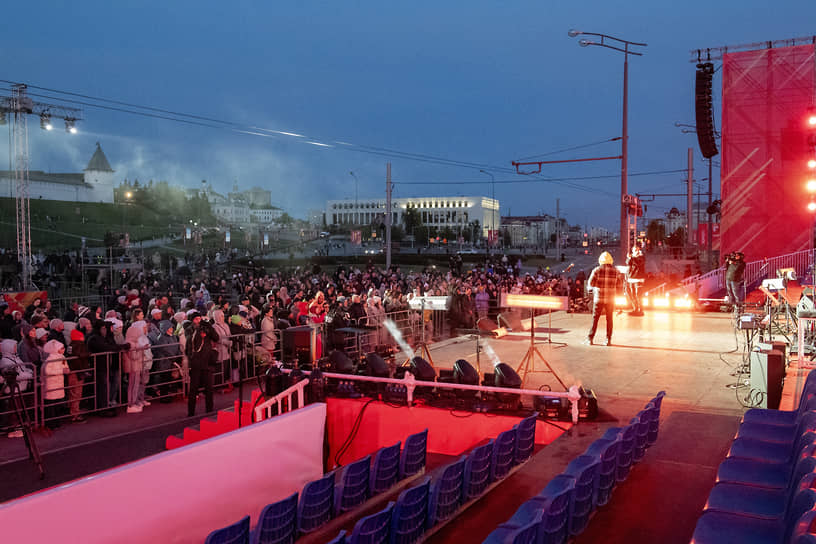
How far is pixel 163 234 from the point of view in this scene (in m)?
89.1

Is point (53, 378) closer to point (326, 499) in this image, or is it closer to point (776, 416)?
point (326, 499)

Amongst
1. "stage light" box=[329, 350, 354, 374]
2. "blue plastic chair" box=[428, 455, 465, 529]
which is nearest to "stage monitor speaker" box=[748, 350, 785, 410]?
"blue plastic chair" box=[428, 455, 465, 529]

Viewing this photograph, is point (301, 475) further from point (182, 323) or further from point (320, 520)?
point (182, 323)

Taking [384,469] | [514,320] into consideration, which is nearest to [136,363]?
[384,469]

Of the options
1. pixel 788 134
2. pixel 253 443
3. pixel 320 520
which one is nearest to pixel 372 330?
pixel 253 443

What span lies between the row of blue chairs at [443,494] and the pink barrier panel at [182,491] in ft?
5.76

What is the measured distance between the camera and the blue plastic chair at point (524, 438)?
23.6 ft

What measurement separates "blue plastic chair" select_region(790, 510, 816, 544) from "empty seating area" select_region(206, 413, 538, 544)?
2.46 m

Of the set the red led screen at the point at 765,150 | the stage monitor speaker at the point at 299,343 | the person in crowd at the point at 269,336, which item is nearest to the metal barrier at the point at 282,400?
the stage monitor speaker at the point at 299,343

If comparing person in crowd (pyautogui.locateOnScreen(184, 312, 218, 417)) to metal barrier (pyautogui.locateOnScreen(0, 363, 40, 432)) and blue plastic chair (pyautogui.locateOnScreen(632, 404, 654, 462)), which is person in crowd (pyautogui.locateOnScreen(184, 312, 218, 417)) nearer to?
metal barrier (pyautogui.locateOnScreen(0, 363, 40, 432))

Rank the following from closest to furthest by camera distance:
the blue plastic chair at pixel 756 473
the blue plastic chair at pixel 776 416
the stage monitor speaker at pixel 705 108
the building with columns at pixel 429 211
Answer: the blue plastic chair at pixel 756 473
the blue plastic chair at pixel 776 416
the stage monitor speaker at pixel 705 108
the building with columns at pixel 429 211

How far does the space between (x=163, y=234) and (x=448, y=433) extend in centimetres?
8813

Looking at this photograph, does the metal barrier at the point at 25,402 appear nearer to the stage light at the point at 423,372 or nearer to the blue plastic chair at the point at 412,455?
the blue plastic chair at the point at 412,455

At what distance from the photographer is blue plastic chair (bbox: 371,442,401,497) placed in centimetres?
670
